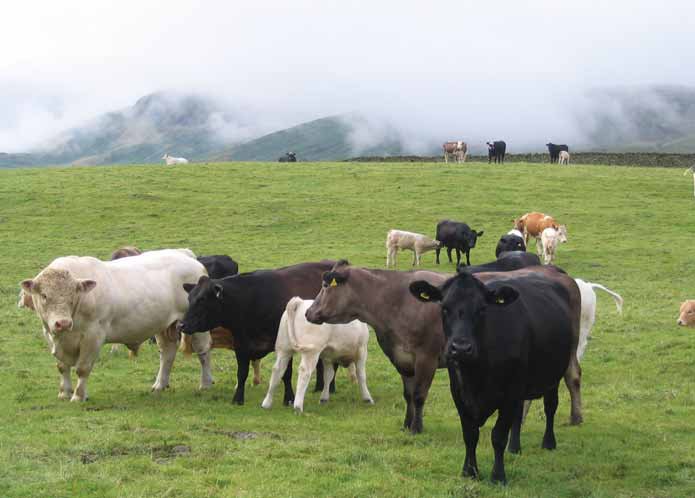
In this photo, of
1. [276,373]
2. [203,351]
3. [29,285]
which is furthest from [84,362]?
[276,373]

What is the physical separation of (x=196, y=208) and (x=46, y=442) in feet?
103

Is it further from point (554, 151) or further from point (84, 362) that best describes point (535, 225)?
point (554, 151)

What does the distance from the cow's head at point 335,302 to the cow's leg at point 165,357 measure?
3.51m

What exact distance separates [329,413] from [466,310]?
426 cm

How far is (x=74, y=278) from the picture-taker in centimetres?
1213

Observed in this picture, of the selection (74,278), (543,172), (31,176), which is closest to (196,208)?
(31,176)

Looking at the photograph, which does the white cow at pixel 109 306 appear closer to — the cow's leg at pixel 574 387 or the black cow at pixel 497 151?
the cow's leg at pixel 574 387

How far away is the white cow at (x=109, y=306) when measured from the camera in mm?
11922

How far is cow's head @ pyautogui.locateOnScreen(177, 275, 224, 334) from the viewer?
499 inches

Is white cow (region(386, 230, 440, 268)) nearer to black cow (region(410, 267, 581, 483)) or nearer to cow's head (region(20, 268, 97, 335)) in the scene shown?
cow's head (region(20, 268, 97, 335))

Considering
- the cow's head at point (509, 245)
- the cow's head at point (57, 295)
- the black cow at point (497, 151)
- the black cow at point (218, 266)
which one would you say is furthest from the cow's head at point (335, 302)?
the black cow at point (497, 151)

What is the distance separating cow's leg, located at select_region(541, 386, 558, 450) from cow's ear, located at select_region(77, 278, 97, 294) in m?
6.39

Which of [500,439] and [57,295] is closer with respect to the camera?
[500,439]

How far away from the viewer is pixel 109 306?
12.7 m
